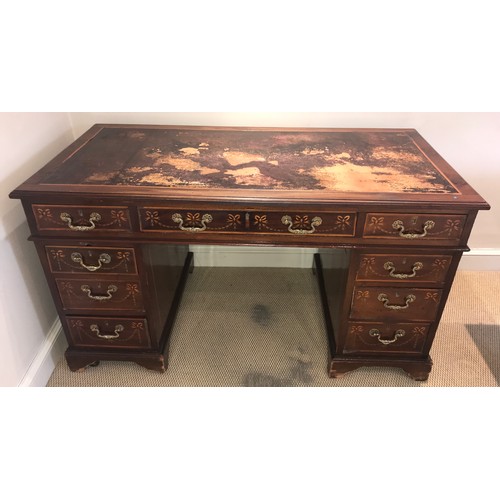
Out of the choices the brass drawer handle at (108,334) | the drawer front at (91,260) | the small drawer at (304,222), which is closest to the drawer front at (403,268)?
the small drawer at (304,222)

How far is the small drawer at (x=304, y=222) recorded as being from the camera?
117 cm

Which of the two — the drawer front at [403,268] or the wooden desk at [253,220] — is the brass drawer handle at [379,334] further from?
the drawer front at [403,268]

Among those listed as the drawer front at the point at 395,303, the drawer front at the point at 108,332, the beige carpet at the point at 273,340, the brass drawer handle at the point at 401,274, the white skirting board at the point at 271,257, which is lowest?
the beige carpet at the point at 273,340

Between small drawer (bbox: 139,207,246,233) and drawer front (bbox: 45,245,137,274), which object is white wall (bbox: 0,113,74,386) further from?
small drawer (bbox: 139,207,246,233)

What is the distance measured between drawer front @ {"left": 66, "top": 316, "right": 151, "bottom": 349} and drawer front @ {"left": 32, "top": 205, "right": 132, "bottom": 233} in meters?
0.38

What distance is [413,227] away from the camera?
1175mm

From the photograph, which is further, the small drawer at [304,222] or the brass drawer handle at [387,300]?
the brass drawer handle at [387,300]

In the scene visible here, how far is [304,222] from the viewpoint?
46.6 inches

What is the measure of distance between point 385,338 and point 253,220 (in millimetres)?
674

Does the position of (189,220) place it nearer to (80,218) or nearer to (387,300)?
(80,218)

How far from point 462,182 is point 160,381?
1252 millimetres

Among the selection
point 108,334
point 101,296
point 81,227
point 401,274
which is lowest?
point 108,334

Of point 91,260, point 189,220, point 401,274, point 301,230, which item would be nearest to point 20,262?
point 91,260

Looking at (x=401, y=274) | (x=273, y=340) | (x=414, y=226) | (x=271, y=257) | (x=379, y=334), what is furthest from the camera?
(x=271, y=257)
